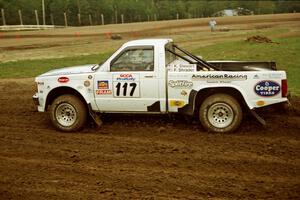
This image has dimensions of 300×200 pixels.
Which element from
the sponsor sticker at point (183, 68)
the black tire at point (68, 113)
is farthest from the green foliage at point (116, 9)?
the sponsor sticker at point (183, 68)

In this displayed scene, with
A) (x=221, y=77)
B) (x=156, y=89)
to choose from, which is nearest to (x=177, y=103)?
(x=156, y=89)

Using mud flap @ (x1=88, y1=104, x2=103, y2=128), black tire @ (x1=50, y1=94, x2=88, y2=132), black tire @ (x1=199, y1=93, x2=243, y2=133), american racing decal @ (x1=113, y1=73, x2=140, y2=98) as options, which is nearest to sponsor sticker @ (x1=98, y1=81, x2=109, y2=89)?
american racing decal @ (x1=113, y1=73, x2=140, y2=98)

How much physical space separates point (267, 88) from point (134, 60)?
262 cm

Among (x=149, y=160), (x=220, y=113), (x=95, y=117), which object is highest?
(x=220, y=113)

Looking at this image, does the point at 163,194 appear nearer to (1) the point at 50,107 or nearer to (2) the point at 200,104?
(2) the point at 200,104

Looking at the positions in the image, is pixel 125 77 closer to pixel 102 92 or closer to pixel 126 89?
pixel 126 89

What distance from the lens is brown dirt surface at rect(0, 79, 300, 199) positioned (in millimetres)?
5113

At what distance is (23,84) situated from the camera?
1340cm

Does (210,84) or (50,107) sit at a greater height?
(210,84)

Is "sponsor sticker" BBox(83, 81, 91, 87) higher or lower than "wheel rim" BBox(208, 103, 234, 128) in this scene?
higher

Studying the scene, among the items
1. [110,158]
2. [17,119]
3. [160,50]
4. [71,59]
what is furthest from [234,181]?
[71,59]

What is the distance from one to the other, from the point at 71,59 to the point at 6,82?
221 inches

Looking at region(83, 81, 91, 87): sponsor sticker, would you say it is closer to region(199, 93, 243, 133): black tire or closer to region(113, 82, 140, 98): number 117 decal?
region(113, 82, 140, 98): number 117 decal

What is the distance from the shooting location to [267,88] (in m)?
7.04
